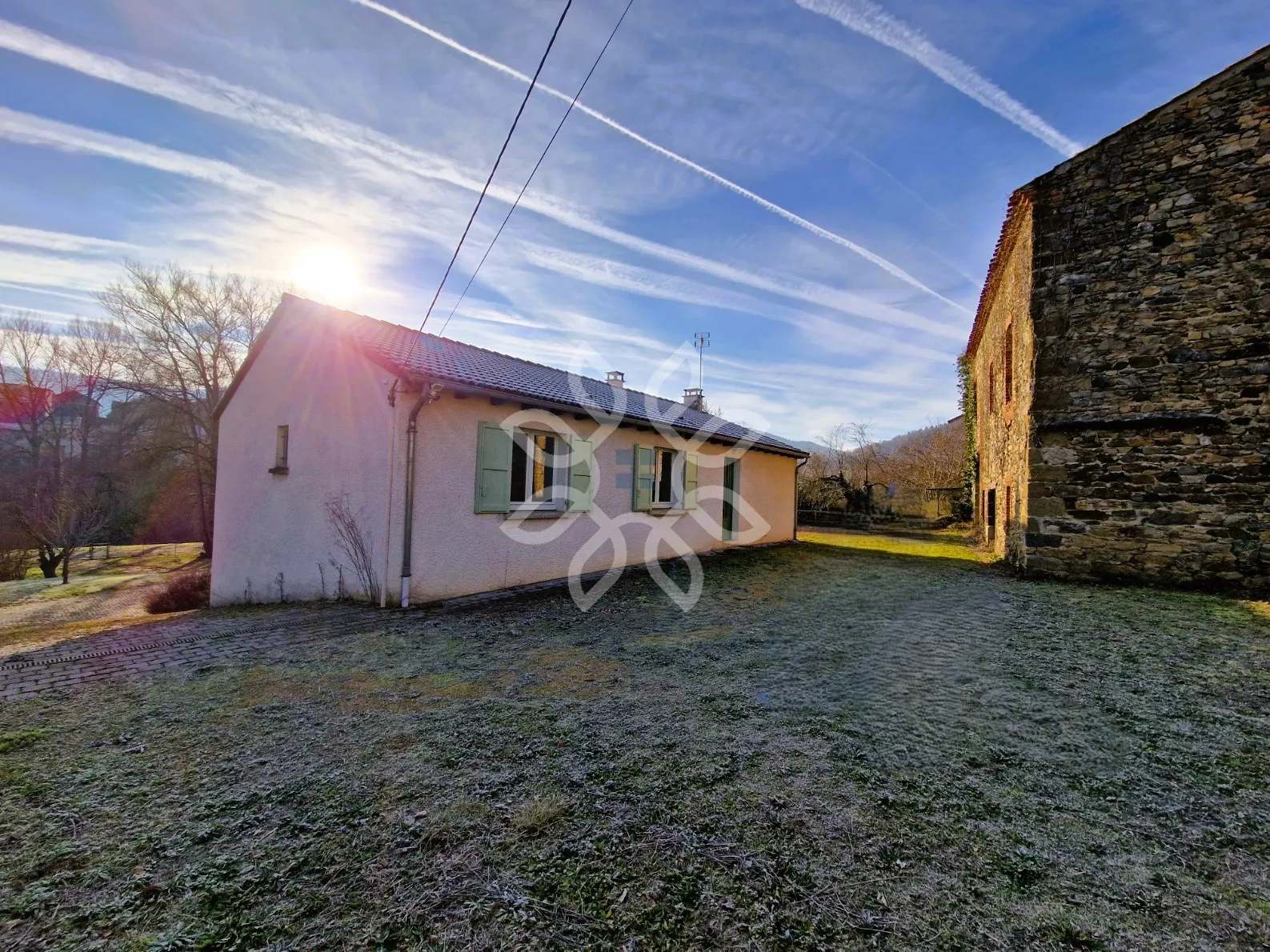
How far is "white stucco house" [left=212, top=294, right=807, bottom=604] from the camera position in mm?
6188

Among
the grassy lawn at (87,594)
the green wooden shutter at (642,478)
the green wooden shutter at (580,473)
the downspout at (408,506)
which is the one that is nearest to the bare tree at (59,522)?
the grassy lawn at (87,594)

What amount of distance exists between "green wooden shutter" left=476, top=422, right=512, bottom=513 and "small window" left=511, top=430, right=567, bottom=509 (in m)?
0.19

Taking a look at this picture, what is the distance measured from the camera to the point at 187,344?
67.0 ft

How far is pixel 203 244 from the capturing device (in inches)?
299

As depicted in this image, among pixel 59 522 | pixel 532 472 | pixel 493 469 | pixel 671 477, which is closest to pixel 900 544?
pixel 671 477

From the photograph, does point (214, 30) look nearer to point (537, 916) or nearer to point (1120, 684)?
point (537, 916)

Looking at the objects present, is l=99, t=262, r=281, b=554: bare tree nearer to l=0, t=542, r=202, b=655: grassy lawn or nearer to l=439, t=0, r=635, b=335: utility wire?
l=0, t=542, r=202, b=655: grassy lawn

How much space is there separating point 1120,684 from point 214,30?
9.33 metres

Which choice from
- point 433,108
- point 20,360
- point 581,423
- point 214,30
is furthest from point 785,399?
point 20,360

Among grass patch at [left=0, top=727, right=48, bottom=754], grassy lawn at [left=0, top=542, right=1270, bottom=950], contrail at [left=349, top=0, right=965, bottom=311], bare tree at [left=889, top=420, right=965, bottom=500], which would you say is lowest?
grass patch at [left=0, top=727, right=48, bottom=754]

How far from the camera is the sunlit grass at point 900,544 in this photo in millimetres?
11789

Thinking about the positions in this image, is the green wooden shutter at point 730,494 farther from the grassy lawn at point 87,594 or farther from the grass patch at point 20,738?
the grass patch at point 20,738

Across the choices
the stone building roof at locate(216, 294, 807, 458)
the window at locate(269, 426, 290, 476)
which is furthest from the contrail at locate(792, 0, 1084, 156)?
the window at locate(269, 426, 290, 476)

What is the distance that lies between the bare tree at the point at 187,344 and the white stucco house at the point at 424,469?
1388cm
